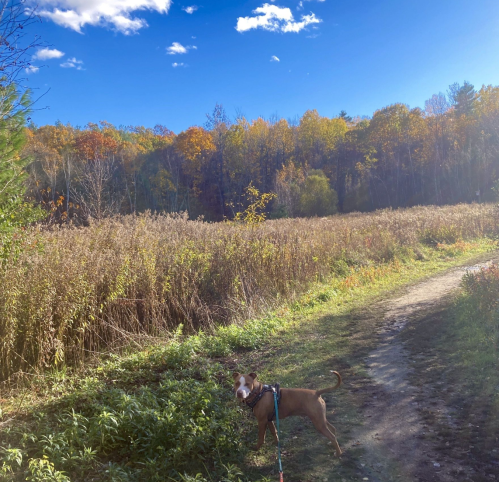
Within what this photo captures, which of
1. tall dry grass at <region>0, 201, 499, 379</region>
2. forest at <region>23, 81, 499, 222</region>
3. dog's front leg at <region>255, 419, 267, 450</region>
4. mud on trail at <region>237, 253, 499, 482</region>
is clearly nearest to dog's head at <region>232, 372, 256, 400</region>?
dog's front leg at <region>255, 419, 267, 450</region>

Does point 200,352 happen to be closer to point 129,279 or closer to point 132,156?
point 129,279

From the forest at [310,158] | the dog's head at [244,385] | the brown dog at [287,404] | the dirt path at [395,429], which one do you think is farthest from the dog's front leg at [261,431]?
the forest at [310,158]

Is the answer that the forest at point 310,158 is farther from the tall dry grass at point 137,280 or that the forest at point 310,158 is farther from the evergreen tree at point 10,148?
the evergreen tree at point 10,148

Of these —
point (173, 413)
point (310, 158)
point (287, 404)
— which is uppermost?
point (310, 158)

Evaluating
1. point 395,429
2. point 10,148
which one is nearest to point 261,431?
point 395,429

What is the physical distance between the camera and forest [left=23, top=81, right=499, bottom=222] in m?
40.8

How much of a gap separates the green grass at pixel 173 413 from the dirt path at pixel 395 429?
20 centimetres

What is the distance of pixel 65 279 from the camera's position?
5016 millimetres

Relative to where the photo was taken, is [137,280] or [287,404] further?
[137,280]

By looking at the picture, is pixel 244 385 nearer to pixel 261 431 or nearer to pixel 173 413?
pixel 261 431

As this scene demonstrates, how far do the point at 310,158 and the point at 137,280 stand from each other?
1854 inches

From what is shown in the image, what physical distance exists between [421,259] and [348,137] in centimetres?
3973

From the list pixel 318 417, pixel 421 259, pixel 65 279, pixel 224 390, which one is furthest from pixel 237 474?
pixel 421 259

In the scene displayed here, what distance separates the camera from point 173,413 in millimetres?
3457
